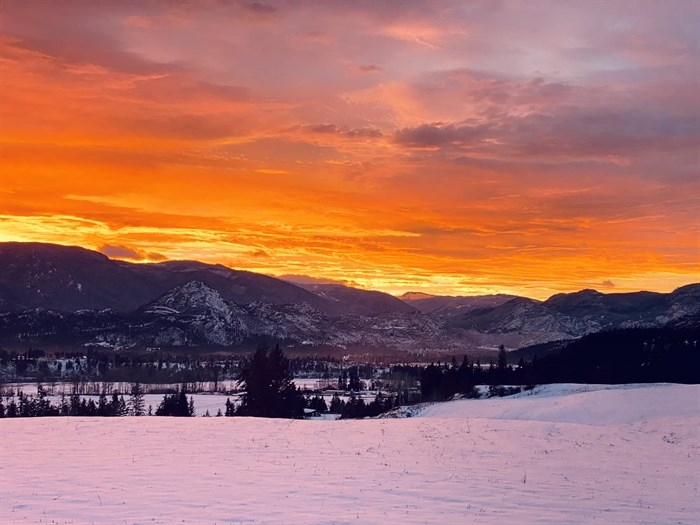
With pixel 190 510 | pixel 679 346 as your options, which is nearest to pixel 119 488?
pixel 190 510

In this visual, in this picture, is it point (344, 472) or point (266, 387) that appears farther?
point (266, 387)

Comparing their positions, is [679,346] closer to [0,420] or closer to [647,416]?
[647,416]

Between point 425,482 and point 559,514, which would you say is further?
point 425,482

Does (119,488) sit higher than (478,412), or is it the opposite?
(119,488)

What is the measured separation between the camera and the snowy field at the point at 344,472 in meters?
22.3

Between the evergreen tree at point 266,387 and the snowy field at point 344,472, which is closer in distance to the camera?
the snowy field at point 344,472

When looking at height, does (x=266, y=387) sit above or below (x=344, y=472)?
below

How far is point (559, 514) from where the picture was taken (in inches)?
907

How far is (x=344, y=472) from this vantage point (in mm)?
29516

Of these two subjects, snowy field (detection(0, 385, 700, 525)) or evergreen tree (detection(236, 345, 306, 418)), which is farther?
evergreen tree (detection(236, 345, 306, 418))

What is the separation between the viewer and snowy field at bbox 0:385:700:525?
22.3m

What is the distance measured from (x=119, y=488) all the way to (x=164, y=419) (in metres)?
23.0

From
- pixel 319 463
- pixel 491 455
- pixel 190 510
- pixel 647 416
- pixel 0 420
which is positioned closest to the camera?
pixel 190 510

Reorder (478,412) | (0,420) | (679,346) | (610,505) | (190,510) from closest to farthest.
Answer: (190,510)
(610,505)
(0,420)
(478,412)
(679,346)
